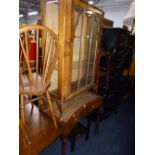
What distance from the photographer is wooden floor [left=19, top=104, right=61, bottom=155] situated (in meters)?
1.29

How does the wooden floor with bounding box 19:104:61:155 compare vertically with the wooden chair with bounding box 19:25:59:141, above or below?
below

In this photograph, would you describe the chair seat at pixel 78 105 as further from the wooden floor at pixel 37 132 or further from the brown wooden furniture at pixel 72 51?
the wooden floor at pixel 37 132

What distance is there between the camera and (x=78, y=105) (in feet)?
5.61

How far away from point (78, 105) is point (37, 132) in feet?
1.67

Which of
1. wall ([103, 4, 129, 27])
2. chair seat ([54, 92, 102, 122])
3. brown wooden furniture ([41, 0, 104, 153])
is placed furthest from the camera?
wall ([103, 4, 129, 27])

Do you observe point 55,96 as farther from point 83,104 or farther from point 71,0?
point 71,0

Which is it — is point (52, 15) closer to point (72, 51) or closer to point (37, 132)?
point (72, 51)

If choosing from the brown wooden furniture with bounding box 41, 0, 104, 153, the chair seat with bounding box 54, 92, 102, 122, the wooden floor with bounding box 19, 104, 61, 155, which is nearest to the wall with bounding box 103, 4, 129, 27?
the brown wooden furniture with bounding box 41, 0, 104, 153

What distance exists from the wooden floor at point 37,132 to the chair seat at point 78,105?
0.15 meters

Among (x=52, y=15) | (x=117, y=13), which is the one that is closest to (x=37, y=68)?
(x=52, y=15)

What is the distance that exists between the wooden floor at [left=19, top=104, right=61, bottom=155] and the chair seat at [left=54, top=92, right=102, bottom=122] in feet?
0.50

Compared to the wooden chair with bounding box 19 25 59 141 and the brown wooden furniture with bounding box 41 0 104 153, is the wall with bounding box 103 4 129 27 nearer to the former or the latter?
the brown wooden furniture with bounding box 41 0 104 153
